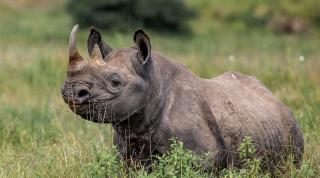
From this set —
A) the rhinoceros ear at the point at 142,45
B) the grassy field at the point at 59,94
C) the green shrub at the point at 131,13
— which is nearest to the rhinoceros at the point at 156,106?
the rhinoceros ear at the point at 142,45

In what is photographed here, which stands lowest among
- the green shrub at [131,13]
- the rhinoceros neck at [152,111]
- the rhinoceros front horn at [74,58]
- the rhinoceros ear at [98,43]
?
the rhinoceros neck at [152,111]

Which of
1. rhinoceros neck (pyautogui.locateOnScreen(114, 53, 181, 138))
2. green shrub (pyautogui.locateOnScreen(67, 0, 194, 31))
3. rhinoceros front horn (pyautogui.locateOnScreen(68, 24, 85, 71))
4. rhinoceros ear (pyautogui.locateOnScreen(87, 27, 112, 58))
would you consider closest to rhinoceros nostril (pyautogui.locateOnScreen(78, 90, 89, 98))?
rhinoceros front horn (pyautogui.locateOnScreen(68, 24, 85, 71))

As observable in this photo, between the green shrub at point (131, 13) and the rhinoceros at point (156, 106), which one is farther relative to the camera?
the green shrub at point (131, 13)

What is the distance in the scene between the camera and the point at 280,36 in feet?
97.9

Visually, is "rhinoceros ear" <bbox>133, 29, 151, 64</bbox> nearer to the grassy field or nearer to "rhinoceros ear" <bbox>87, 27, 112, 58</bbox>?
"rhinoceros ear" <bbox>87, 27, 112, 58</bbox>

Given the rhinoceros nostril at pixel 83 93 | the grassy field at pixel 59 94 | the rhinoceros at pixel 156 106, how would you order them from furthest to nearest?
the grassy field at pixel 59 94 → the rhinoceros at pixel 156 106 → the rhinoceros nostril at pixel 83 93

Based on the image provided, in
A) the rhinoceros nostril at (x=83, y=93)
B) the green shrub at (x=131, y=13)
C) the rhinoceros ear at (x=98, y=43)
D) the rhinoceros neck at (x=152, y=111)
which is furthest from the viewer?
the green shrub at (x=131, y=13)

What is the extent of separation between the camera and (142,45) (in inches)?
291

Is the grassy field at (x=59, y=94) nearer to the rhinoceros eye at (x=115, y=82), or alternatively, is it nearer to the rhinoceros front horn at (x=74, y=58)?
the rhinoceros eye at (x=115, y=82)

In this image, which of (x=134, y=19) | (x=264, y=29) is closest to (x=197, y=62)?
(x=134, y=19)

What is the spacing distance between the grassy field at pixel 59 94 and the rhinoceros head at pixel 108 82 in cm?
72

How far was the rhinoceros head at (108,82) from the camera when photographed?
6914 mm

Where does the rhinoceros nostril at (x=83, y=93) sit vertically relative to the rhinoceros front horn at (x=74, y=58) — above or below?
below

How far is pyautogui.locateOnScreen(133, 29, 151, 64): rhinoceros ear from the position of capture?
731cm
